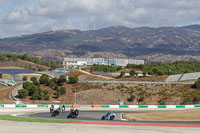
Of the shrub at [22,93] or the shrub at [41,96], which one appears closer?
the shrub at [22,93]

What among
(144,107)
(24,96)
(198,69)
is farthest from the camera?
(198,69)

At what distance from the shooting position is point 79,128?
105ft

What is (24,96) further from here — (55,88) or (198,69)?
(198,69)

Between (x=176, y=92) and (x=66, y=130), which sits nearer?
(x=66, y=130)

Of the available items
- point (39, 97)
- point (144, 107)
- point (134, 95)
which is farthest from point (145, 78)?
point (144, 107)

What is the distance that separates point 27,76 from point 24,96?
7523 cm

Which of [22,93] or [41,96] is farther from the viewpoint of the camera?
[41,96]

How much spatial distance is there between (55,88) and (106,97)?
18973mm

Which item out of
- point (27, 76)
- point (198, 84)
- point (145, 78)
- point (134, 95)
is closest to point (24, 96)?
point (134, 95)

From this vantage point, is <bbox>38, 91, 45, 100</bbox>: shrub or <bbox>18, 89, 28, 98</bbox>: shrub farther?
<bbox>38, 91, 45, 100</bbox>: shrub

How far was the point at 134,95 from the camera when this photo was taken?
103750 millimetres

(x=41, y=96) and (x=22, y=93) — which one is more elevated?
(x=22, y=93)

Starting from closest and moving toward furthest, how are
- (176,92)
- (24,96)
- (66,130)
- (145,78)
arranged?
(66,130) → (24,96) → (176,92) → (145,78)

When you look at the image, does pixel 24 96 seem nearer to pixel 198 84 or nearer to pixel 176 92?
pixel 176 92
